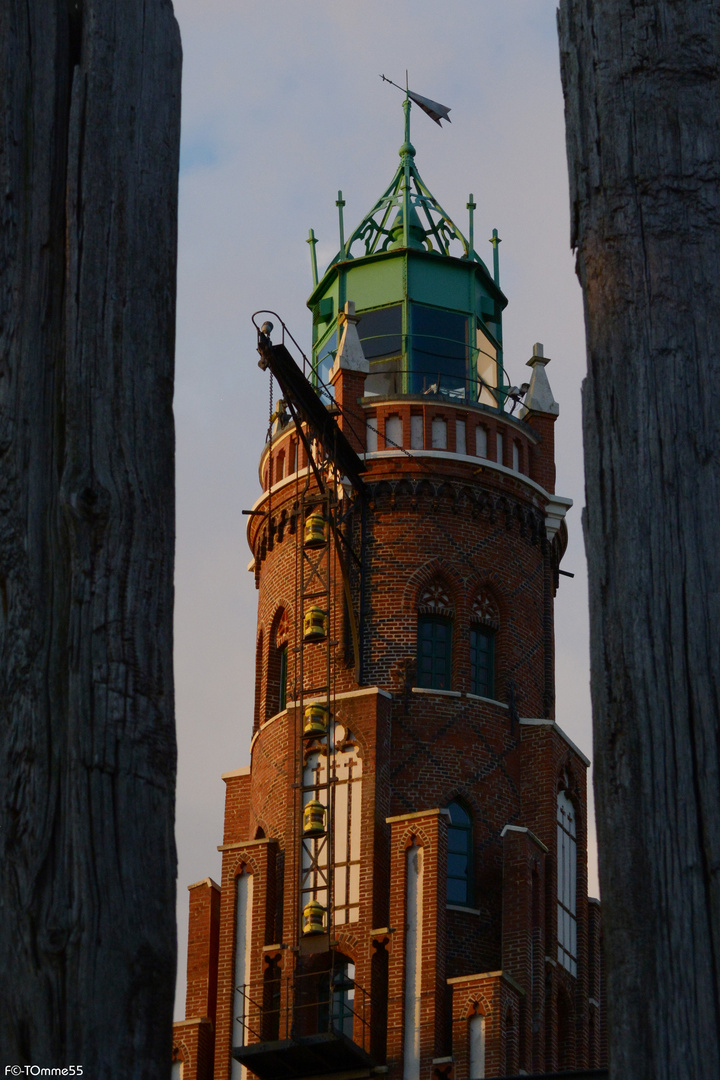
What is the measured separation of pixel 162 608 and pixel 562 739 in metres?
35.4

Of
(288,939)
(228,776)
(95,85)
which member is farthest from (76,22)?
(228,776)

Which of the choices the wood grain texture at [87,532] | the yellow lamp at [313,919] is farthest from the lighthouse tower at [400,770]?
the wood grain texture at [87,532]

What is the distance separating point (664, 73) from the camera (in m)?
5.65

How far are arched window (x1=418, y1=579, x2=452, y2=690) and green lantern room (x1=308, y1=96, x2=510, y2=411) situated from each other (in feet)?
13.7

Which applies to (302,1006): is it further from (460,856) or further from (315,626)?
(315,626)

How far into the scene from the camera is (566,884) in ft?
134

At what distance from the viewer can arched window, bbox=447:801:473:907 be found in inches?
1524

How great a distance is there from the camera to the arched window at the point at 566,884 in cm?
4000

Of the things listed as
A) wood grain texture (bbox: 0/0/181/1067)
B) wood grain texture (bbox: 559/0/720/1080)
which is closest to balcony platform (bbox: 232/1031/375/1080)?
wood grain texture (bbox: 0/0/181/1067)

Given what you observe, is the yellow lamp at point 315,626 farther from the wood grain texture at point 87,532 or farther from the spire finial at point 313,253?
the wood grain texture at point 87,532

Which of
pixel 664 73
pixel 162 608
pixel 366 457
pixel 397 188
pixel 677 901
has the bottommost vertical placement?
pixel 677 901

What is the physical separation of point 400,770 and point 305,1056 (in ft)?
17.8

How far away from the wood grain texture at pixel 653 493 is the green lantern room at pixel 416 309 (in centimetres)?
3716

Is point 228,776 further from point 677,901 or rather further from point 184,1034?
point 677,901
